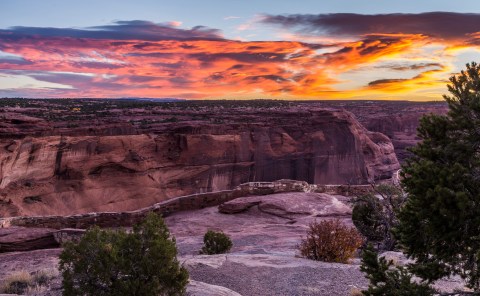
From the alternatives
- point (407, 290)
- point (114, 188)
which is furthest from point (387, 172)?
point (407, 290)

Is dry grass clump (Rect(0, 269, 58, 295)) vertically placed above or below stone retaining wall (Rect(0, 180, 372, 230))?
above

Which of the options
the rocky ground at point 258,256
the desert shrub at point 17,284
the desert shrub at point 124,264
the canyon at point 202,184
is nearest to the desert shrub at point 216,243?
the rocky ground at point 258,256

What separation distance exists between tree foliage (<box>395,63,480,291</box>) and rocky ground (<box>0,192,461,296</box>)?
320 cm

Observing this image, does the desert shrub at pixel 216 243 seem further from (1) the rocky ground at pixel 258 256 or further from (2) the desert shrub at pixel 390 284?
(2) the desert shrub at pixel 390 284

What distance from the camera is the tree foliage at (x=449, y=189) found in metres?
5.37

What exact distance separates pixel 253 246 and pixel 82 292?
855cm

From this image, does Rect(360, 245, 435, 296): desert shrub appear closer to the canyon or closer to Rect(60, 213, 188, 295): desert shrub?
the canyon

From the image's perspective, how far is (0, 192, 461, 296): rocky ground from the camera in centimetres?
927

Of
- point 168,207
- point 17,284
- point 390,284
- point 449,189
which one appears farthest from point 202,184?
point 449,189

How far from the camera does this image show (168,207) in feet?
72.4

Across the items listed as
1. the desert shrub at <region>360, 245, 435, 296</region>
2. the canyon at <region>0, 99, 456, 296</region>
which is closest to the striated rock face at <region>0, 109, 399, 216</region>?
the canyon at <region>0, 99, 456, 296</region>

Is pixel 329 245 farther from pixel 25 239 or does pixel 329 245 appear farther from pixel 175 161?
pixel 175 161

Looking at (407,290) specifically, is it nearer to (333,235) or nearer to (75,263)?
(75,263)

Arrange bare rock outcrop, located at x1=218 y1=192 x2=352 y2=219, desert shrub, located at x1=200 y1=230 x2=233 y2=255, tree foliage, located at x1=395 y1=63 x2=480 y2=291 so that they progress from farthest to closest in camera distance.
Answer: bare rock outcrop, located at x1=218 y1=192 x2=352 y2=219
desert shrub, located at x1=200 y1=230 x2=233 y2=255
tree foliage, located at x1=395 y1=63 x2=480 y2=291
